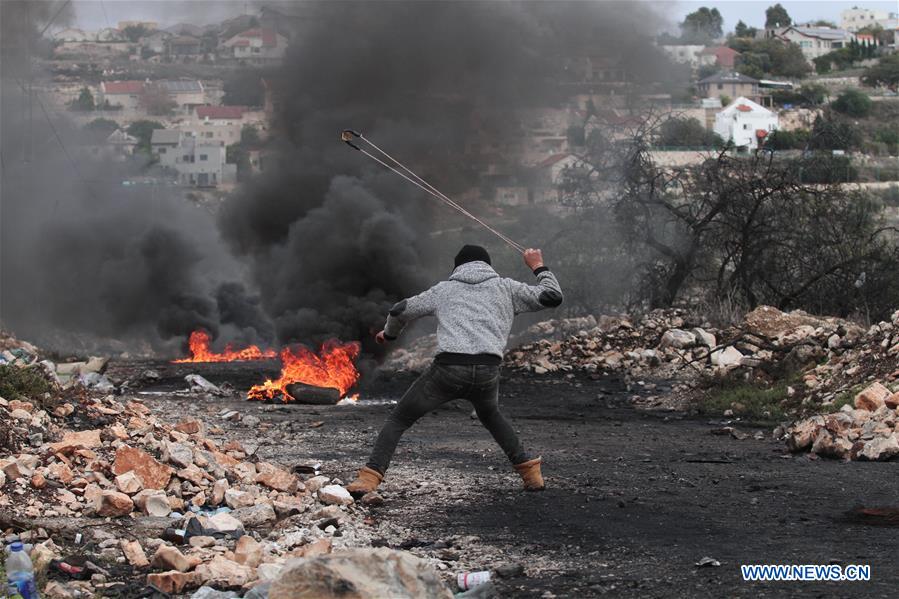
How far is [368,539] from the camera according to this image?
637cm

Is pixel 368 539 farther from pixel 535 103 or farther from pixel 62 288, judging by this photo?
pixel 62 288

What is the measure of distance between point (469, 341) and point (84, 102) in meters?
54.3

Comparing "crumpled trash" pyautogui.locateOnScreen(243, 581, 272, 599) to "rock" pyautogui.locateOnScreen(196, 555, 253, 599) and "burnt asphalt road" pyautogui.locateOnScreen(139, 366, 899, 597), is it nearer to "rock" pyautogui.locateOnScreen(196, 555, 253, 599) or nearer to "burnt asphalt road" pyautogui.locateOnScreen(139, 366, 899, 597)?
"rock" pyautogui.locateOnScreen(196, 555, 253, 599)

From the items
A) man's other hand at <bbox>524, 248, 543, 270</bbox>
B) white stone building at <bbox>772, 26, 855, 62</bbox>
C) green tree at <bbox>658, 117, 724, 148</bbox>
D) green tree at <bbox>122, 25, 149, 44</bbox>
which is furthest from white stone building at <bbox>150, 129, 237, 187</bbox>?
white stone building at <bbox>772, 26, 855, 62</bbox>

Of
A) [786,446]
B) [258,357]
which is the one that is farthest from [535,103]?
[786,446]

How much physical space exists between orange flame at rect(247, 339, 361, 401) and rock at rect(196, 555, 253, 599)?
11179 millimetres

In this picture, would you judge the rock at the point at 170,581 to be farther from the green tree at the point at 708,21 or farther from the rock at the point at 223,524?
the green tree at the point at 708,21

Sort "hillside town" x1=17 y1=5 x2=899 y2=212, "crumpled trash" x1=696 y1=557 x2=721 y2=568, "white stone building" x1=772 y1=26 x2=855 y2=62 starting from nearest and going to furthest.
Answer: "crumpled trash" x1=696 y1=557 x2=721 y2=568
"hillside town" x1=17 y1=5 x2=899 y2=212
"white stone building" x1=772 y1=26 x2=855 y2=62

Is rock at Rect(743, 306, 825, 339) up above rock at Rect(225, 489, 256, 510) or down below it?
below

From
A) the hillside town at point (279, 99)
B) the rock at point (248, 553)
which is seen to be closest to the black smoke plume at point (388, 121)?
the hillside town at point (279, 99)

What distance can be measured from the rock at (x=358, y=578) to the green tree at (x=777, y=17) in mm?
145754

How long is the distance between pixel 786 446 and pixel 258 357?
1755 cm

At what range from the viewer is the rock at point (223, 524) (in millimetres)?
6484

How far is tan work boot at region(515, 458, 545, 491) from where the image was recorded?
298 inches
